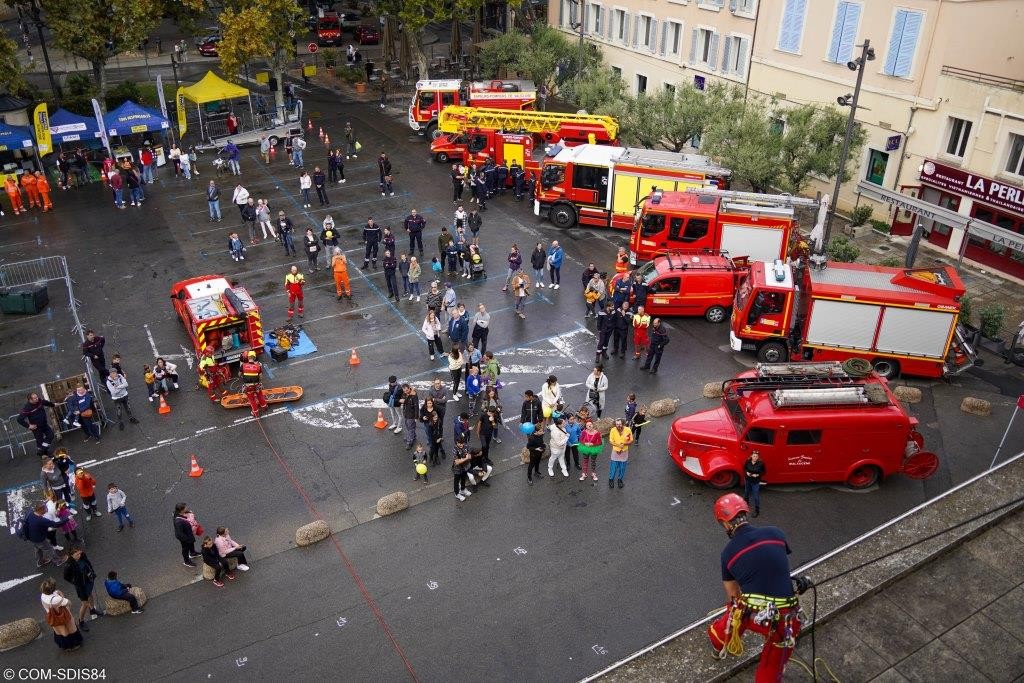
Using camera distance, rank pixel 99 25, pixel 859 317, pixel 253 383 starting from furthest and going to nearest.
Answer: pixel 99 25, pixel 859 317, pixel 253 383

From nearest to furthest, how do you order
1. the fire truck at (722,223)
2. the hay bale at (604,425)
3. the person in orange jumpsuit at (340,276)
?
the hay bale at (604,425) → the person in orange jumpsuit at (340,276) → the fire truck at (722,223)

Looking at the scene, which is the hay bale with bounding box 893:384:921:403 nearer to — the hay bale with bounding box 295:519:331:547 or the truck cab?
the truck cab

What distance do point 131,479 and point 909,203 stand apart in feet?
68.7

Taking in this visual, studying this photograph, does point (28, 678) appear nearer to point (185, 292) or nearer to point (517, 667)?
point (517, 667)

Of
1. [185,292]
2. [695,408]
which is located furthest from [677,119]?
[185,292]

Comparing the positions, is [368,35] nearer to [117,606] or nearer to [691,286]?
[691,286]

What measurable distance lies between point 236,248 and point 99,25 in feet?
53.2

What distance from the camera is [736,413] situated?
16.2 m

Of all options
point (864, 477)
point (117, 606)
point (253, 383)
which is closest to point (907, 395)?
point (864, 477)

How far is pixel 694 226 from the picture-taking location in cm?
2475

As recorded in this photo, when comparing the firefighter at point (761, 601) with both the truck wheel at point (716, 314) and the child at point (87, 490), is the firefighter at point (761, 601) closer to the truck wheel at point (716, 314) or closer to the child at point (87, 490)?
the child at point (87, 490)

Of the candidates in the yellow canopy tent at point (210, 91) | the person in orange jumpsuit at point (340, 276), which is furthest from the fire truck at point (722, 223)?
the yellow canopy tent at point (210, 91)

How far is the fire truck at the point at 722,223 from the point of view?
24.3m

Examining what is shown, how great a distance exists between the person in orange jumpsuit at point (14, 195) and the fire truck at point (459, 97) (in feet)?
54.6
